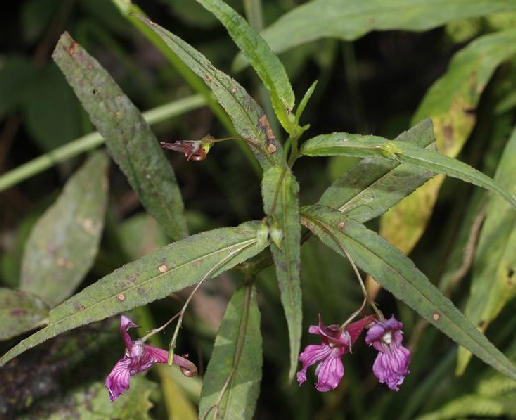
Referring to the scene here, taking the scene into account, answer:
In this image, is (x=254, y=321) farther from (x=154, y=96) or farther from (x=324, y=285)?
(x=154, y=96)

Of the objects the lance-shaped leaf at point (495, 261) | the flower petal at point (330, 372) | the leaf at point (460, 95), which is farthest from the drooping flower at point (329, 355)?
the leaf at point (460, 95)

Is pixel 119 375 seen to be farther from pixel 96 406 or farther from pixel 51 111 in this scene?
pixel 51 111

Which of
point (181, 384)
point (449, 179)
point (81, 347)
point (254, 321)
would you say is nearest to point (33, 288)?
point (81, 347)

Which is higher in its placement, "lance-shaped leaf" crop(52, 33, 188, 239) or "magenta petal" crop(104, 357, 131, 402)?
"lance-shaped leaf" crop(52, 33, 188, 239)

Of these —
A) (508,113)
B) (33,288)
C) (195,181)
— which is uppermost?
(33,288)

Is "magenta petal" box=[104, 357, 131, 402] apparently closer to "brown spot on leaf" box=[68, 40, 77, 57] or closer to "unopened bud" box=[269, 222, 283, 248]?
"unopened bud" box=[269, 222, 283, 248]

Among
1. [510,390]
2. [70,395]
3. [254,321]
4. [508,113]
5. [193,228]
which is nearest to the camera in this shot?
[254,321]

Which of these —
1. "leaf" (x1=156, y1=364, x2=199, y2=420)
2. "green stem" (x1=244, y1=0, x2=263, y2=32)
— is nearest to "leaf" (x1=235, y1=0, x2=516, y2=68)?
"green stem" (x1=244, y1=0, x2=263, y2=32)
